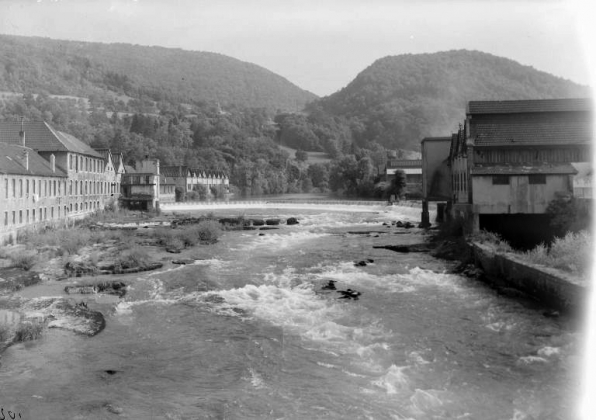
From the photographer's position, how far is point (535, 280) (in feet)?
57.7

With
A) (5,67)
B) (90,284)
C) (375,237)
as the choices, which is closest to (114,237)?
(90,284)

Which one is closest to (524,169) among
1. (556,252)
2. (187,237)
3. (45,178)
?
(556,252)

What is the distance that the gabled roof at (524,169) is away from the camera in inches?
1017

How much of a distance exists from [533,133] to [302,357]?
2130cm

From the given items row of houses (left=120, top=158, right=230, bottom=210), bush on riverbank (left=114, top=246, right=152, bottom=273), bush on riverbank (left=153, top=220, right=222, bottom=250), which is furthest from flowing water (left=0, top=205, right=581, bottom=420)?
row of houses (left=120, top=158, right=230, bottom=210)

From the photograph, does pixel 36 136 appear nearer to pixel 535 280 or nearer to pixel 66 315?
pixel 66 315

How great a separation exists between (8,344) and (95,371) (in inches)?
131

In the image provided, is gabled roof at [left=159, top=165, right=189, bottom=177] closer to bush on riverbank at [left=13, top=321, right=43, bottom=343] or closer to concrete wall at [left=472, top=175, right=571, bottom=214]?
concrete wall at [left=472, top=175, right=571, bottom=214]

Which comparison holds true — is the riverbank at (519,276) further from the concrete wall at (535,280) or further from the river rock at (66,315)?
the river rock at (66,315)

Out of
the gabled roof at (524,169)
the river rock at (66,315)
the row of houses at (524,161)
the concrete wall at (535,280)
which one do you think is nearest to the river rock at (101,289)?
the river rock at (66,315)

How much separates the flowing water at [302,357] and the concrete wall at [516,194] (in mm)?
6907

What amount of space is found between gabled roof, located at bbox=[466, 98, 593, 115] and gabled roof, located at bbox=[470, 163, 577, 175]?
11.2 feet

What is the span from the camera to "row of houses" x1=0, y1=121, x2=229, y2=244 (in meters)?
32.4

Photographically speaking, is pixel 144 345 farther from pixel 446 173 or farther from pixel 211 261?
pixel 446 173
